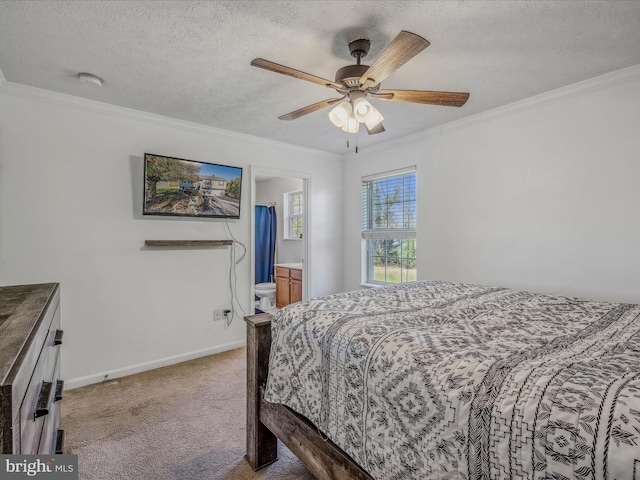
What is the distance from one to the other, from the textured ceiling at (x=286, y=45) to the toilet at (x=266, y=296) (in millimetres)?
3068

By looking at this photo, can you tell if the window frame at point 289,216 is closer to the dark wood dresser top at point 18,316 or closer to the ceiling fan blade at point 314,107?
the ceiling fan blade at point 314,107

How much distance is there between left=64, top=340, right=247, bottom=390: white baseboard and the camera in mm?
2596

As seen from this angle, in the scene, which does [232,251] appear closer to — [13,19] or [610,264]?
[13,19]

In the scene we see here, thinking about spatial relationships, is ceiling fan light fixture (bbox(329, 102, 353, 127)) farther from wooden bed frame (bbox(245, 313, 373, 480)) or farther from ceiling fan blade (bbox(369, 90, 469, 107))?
wooden bed frame (bbox(245, 313, 373, 480))

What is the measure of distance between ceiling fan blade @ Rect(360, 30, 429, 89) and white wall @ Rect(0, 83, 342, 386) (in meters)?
2.13

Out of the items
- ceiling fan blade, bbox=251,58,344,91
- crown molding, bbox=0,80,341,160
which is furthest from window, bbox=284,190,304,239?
ceiling fan blade, bbox=251,58,344,91

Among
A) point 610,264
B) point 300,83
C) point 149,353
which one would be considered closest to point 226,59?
point 300,83

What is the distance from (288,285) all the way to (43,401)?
3913mm

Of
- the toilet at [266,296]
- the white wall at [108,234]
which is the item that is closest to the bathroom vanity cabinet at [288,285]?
the toilet at [266,296]

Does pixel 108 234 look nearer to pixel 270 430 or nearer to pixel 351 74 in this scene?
pixel 270 430

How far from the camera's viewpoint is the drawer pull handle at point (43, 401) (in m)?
0.88

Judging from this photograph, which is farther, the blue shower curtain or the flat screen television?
the blue shower curtain

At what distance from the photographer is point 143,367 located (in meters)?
2.89

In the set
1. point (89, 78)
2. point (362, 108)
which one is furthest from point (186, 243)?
point (362, 108)
